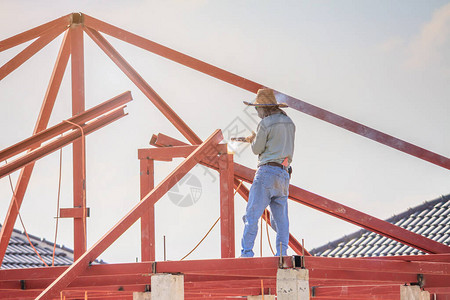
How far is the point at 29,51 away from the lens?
14.6m

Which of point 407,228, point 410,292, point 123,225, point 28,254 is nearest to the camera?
point 123,225

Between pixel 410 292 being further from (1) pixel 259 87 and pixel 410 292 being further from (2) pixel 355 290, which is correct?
(1) pixel 259 87

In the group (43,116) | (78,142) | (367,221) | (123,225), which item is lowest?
(123,225)

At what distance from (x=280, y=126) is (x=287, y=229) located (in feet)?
4.02

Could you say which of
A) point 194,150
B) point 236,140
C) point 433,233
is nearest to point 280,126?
point 236,140

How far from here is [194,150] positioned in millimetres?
12906

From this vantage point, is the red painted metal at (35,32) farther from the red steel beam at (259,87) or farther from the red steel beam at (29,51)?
the red steel beam at (259,87)

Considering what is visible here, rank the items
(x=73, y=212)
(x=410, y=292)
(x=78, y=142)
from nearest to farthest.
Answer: (x=410, y=292)
(x=73, y=212)
(x=78, y=142)

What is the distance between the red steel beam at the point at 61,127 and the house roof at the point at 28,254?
835 centimetres

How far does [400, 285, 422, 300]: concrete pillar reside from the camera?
499 inches

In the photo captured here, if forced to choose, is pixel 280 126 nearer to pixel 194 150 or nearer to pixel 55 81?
pixel 194 150

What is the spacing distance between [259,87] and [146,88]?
5.43 ft

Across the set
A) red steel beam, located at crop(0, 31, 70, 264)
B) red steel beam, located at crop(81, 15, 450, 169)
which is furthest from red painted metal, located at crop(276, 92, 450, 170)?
red steel beam, located at crop(0, 31, 70, 264)

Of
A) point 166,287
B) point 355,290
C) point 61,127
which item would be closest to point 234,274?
point 166,287
